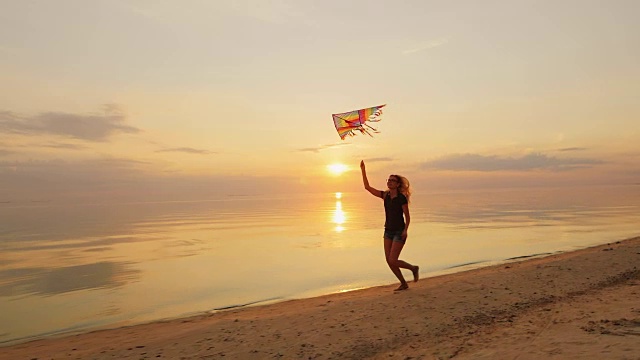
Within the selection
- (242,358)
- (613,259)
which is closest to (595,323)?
(242,358)

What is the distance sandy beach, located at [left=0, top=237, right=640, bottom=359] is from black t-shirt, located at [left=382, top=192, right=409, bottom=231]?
5.14 ft

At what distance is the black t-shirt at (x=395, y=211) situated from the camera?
10.1 meters

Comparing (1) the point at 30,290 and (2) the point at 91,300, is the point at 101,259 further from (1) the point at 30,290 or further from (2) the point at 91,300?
(2) the point at 91,300

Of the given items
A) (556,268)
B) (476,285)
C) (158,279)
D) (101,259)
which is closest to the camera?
(476,285)

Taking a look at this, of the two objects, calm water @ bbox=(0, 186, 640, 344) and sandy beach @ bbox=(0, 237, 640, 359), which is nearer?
sandy beach @ bbox=(0, 237, 640, 359)

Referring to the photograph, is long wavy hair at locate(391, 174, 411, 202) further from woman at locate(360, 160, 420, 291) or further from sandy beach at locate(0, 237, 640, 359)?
sandy beach at locate(0, 237, 640, 359)

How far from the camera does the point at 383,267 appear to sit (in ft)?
54.1

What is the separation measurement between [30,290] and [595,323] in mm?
15621

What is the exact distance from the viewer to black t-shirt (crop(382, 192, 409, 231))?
1009 centimetres

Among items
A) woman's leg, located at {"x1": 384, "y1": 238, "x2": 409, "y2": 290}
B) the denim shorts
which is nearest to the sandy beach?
woman's leg, located at {"x1": 384, "y1": 238, "x2": 409, "y2": 290}

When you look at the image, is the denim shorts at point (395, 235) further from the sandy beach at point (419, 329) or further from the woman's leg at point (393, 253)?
the sandy beach at point (419, 329)

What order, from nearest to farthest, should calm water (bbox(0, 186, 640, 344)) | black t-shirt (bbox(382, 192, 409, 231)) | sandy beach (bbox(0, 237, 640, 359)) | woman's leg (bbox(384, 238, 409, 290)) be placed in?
sandy beach (bbox(0, 237, 640, 359)), black t-shirt (bbox(382, 192, 409, 231)), woman's leg (bbox(384, 238, 409, 290)), calm water (bbox(0, 186, 640, 344))

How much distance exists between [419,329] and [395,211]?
328cm

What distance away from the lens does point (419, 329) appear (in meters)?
7.42
